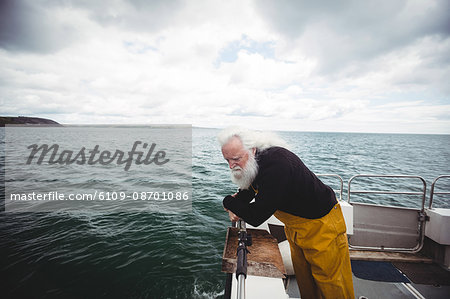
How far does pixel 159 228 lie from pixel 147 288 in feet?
8.18

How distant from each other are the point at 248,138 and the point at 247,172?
31 centimetres

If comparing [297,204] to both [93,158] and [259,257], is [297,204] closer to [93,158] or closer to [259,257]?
[259,257]

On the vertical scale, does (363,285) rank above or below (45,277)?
above

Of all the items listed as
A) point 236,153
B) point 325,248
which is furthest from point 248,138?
point 325,248

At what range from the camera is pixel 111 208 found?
8.02 metres

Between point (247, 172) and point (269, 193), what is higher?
point (247, 172)

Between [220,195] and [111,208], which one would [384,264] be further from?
[111,208]

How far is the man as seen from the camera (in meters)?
1.62

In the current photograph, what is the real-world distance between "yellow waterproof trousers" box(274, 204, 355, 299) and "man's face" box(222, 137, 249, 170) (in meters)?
0.65

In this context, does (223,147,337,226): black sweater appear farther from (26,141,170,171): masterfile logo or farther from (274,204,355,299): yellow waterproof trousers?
(26,141,170,171): masterfile logo

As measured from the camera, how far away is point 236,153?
1791mm

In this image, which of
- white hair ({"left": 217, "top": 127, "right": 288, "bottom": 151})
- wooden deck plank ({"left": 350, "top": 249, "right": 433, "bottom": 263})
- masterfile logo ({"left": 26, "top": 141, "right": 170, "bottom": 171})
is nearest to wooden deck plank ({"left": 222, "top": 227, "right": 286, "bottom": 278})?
white hair ({"left": 217, "top": 127, "right": 288, "bottom": 151})

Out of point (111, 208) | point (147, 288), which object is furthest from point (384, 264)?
point (111, 208)

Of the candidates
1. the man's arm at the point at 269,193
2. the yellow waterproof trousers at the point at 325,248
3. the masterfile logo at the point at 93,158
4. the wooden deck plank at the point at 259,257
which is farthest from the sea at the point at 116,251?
the masterfile logo at the point at 93,158
